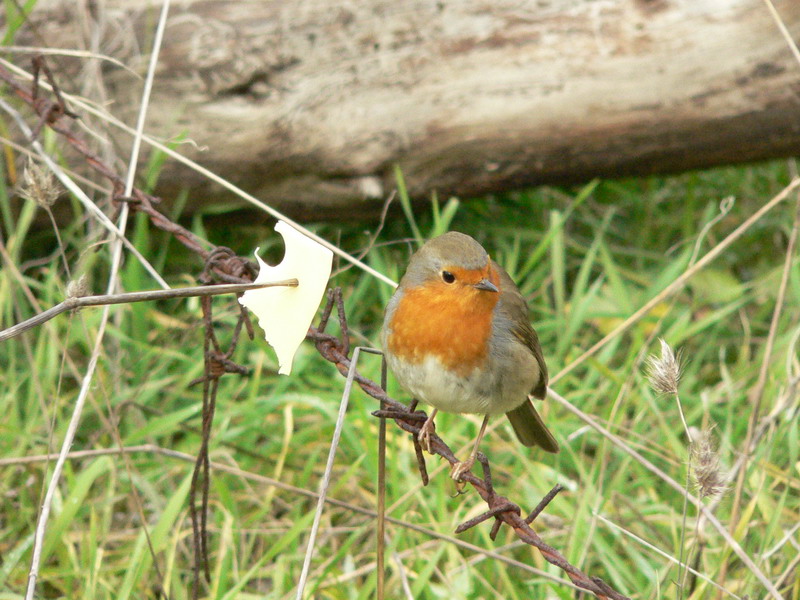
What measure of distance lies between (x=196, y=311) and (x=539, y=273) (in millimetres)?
1433

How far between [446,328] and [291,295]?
1.82ft

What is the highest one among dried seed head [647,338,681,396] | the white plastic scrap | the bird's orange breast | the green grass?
the white plastic scrap

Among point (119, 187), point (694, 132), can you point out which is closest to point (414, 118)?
point (694, 132)

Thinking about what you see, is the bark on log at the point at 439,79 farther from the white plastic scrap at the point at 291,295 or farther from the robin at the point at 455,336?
the white plastic scrap at the point at 291,295

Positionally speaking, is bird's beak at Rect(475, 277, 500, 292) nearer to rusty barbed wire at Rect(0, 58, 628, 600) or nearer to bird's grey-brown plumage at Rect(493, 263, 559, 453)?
bird's grey-brown plumage at Rect(493, 263, 559, 453)

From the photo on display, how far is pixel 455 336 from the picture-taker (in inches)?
86.6

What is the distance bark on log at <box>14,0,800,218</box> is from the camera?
354 cm

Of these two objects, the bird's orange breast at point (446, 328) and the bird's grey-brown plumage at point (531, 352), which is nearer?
the bird's orange breast at point (446, 328)

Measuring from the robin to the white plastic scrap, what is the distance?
1.70ft

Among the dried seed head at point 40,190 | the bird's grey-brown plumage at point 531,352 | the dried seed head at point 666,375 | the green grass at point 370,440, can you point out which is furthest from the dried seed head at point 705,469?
the dried seed head at point 40,190

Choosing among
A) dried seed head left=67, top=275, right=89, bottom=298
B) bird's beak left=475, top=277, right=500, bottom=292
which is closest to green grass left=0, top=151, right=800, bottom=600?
bird's beak left=475, top=277, right=500, bottom=292

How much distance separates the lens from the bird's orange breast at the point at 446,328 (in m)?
2.19

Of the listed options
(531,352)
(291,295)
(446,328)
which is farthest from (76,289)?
(531,352)

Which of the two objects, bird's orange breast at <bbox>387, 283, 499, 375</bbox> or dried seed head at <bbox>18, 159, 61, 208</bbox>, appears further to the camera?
bird's orange breast at <bbox>387, 283, 499, 375</bbox>
